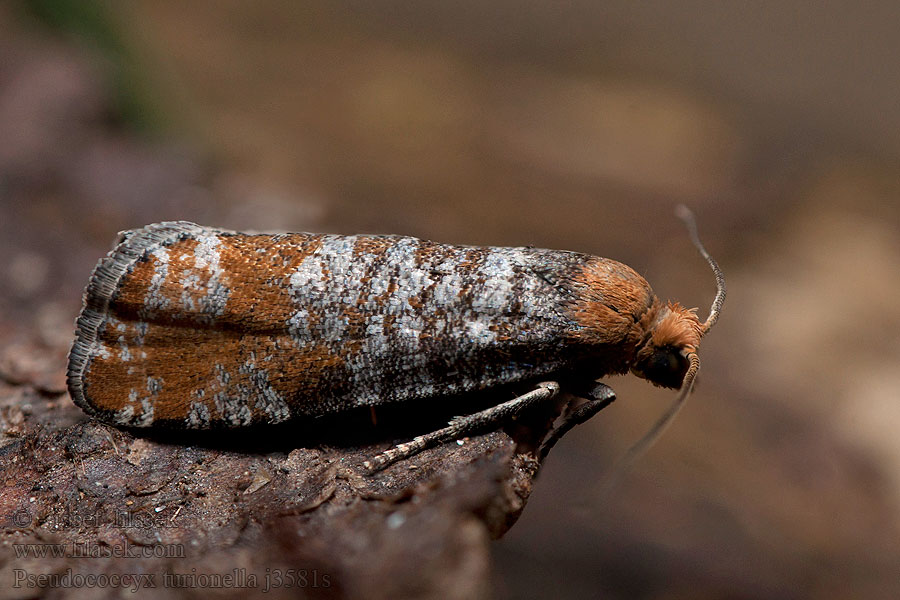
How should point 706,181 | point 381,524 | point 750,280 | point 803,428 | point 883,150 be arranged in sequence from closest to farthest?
point 381,524, point 803,428, point 750,280, point 706,181, point 883,150

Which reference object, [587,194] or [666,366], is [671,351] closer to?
[666,366]

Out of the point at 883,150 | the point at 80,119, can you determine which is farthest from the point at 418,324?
the point at 883,150

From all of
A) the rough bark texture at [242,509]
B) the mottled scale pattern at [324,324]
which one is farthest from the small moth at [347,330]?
the rough bark texture at [242,509]

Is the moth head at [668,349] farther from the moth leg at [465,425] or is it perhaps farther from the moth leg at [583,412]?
the moth leg at [465,425]

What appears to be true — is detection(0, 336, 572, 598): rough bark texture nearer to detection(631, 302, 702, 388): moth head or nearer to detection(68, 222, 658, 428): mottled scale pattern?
detection(68, 222, 658, 428): mottled scale pattern

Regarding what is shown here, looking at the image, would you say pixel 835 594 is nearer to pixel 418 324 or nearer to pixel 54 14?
pixel 418 324
